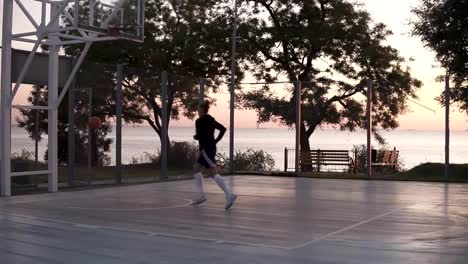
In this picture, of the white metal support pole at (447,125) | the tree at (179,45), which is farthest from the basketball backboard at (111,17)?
the tree at (179,45)

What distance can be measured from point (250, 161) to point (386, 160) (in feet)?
17.8

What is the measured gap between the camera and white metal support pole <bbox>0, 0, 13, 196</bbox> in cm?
1248

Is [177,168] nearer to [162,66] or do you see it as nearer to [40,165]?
[40,165]

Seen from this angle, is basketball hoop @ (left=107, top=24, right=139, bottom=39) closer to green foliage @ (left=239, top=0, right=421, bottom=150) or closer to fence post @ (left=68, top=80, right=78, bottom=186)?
fence post @ (left=68, top=80, right=78, bottom=186)

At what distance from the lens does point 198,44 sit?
30.0 m

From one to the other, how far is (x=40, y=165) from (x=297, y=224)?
33.2ft

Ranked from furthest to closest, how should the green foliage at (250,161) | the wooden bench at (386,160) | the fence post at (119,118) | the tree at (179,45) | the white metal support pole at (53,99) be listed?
the tree at (179,45), the wooden bench at (386,160), the green foliage at (250,161), the fence post at (119,118), the white metal support pole at (53,99)

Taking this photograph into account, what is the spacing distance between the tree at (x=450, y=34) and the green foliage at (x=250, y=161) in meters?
7.12

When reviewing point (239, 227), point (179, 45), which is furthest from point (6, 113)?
point (179, 45)

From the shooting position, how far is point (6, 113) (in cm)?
1258

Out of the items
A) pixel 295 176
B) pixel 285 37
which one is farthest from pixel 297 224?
pixel 285 37

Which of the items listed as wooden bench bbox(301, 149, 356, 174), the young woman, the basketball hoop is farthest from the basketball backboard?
wooden bench bbox(301, 149, 356, 174)

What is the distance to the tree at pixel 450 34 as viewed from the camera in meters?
18.2

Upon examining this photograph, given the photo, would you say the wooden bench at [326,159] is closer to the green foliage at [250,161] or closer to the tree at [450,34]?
the green foliage at [250,161]
